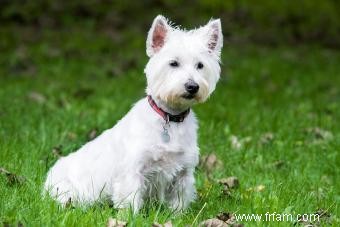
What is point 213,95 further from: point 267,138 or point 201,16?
point 201,16

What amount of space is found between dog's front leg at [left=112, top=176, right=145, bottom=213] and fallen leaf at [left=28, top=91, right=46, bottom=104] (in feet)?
14.6

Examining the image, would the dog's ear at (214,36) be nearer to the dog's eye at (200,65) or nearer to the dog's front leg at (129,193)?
the dog's eye at (200,65)

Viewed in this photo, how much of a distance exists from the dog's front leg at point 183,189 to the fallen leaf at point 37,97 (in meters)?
4.40

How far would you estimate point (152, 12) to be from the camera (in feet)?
53.2

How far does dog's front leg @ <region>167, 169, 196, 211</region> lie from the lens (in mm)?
5063

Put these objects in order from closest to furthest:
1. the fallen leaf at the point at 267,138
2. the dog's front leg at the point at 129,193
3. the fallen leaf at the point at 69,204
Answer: the fallen leaf at the point at 69,204, the dog's front leg at the point at 129,193, the fallen leaf at the point at 267,138

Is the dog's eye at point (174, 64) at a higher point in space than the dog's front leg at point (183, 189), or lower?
higher

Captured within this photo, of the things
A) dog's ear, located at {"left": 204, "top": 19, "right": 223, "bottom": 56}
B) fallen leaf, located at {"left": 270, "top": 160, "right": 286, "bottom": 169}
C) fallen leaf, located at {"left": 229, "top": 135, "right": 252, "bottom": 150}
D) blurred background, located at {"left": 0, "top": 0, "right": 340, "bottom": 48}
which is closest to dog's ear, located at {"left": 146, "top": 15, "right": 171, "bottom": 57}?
dog's ear, located at {"left": 204, "top": 19, "right": 223, "bottom": 56}

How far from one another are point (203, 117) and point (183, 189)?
322 centimetres

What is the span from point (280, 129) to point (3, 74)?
209 inches

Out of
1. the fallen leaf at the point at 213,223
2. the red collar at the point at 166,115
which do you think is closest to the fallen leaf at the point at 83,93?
the red collar at the point at 166,115

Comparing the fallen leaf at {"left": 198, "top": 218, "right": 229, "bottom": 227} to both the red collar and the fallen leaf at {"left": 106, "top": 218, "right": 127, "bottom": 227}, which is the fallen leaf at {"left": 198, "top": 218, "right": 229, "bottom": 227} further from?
the red collar

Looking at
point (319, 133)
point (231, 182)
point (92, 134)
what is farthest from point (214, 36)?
point (319, 133)

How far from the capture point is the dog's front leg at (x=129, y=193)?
15.9 feet
